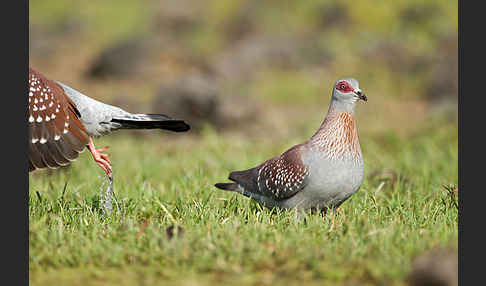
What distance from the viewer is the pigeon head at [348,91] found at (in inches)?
180

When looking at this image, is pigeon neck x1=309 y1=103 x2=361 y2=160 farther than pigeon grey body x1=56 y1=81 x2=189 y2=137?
No

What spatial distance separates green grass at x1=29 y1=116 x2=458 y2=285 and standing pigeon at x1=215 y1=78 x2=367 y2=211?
0.63 feet

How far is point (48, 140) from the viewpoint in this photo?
174 inches

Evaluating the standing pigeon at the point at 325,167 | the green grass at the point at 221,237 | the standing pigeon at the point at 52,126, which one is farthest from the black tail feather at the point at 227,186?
the standing pigeon at the point at 52,126

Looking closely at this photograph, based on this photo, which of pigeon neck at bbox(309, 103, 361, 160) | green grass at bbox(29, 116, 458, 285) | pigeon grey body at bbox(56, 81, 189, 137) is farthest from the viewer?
pigeon grey body at bbox(56, 81, 189, 137)

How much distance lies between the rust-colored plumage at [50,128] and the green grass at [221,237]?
452mm

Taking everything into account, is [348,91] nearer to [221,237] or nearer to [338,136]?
[338,136]

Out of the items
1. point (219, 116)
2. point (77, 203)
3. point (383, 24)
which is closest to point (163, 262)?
point (77, 203)

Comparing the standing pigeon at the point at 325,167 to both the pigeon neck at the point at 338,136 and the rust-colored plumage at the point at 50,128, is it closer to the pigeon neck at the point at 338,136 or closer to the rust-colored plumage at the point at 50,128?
the pigeon neck at the point at 338,136

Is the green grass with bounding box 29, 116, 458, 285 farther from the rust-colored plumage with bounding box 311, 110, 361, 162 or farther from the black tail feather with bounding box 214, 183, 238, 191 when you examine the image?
the rust-colored plumage with bounding box 311, 110, 361, 162

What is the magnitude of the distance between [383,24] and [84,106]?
52.9 ft

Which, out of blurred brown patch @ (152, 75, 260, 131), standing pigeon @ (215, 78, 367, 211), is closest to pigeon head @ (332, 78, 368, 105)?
standing pigeon @ (215, 78, 367, 211)

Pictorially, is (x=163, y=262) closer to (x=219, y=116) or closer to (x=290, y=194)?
(x=290, y=194)

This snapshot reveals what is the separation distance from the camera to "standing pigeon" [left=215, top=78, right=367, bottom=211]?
436 centimetres
